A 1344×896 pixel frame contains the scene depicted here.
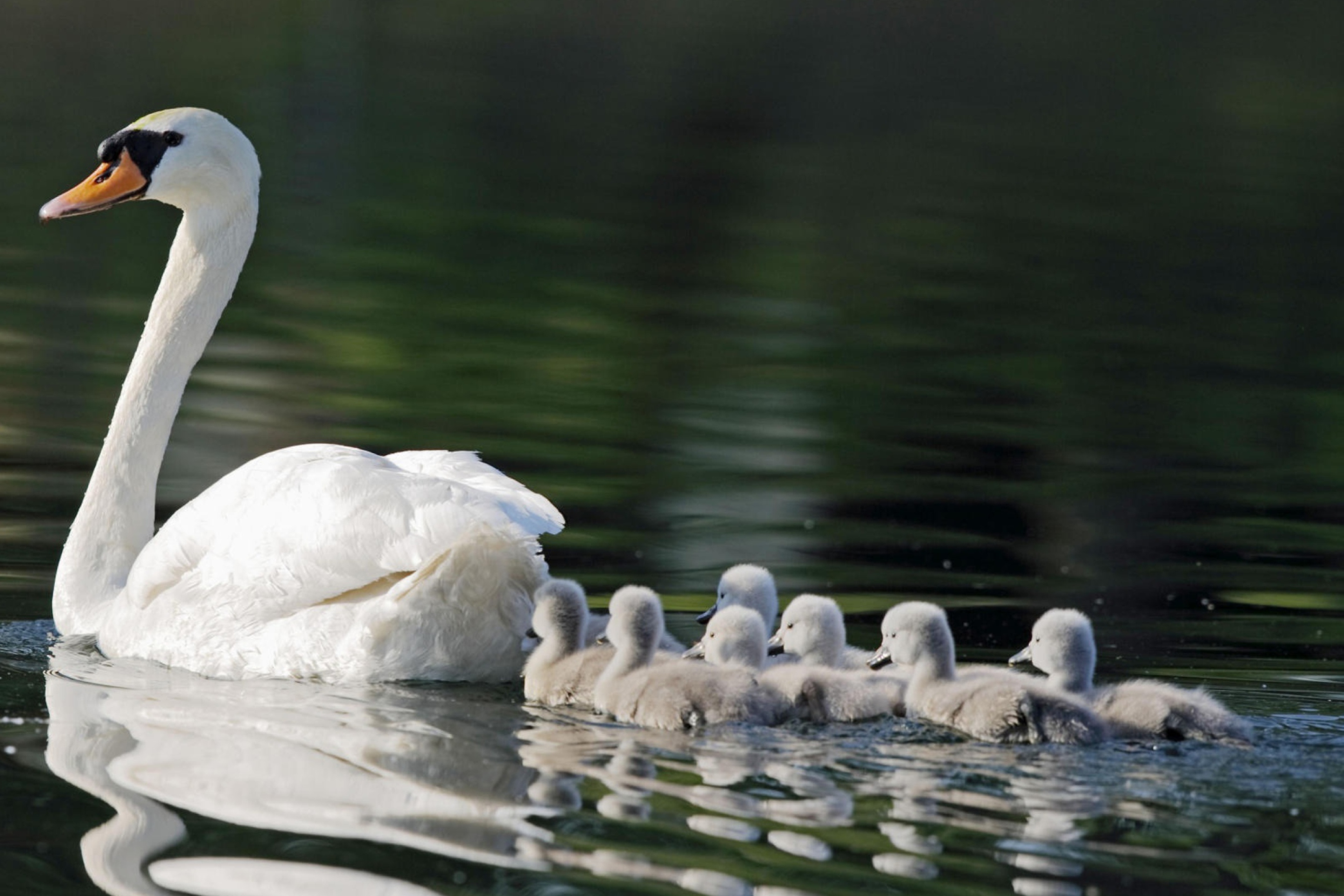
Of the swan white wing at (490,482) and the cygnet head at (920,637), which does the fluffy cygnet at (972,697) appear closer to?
the cygnet head at (920,637)

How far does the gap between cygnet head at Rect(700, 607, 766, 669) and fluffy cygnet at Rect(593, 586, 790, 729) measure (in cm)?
25

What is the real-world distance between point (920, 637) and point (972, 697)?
35 centimetres

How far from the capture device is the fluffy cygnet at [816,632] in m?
7.48

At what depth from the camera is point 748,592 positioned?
7.74 m

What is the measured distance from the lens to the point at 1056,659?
712 centimetres

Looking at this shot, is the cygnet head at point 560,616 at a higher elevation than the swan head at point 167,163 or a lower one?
lower

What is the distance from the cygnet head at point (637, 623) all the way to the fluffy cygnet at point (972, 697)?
82cm

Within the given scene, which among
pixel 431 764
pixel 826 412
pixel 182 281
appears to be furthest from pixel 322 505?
pixel 826 412

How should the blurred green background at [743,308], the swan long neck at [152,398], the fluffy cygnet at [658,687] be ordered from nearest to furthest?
1. the fluffy cygnet at [658,687]
2. the swan long neck at [152,398]
3. the blurred green background at [743,308]

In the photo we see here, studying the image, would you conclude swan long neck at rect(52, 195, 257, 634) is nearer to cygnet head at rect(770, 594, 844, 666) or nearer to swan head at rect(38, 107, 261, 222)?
swan head at rect(38, 107, 261, 222)

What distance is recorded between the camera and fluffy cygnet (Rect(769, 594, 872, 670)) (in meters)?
7.48

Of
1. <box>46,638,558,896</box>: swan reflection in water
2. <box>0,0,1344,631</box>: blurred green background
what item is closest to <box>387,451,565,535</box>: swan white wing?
<box>46,638,558,896</box>: swan reflection in water

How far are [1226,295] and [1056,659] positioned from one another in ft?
47.7

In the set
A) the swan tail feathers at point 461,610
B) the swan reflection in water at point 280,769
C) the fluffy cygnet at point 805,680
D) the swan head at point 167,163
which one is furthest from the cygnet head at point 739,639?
the swan head at point 167,163
